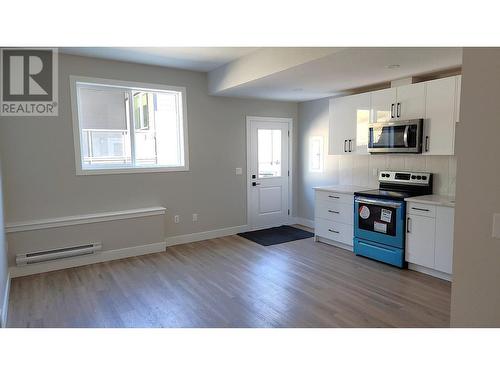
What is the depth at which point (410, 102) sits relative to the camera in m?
4.07

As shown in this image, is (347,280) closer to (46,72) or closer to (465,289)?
(465,289)

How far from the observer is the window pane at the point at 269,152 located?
605cm

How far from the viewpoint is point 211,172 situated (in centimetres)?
550

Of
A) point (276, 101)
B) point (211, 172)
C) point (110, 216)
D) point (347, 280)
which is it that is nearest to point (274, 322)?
point (347, 280)

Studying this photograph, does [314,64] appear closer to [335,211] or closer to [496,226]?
[335,211]

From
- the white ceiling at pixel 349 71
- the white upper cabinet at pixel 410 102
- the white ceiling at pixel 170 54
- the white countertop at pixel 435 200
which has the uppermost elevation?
the white ceiling at pixel 170 54

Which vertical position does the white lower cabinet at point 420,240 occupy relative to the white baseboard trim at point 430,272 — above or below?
above

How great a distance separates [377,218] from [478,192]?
2.56 metres

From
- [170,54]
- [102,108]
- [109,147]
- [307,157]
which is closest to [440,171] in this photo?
[307,157]

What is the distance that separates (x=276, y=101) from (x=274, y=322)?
14.1ft

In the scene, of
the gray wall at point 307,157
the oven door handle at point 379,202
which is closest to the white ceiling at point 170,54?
the gray wall at point 307,157

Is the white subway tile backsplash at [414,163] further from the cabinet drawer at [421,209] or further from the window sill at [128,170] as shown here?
the window sill at [128,170]

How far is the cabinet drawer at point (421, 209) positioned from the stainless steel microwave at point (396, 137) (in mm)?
665

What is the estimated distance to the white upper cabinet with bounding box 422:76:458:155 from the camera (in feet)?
12.1
